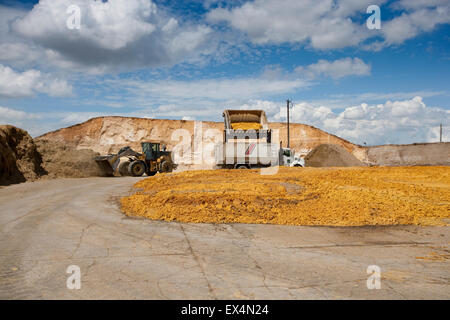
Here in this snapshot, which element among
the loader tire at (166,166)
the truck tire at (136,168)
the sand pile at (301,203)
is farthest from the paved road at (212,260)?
the loader tire at (166,166)

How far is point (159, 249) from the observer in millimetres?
5113

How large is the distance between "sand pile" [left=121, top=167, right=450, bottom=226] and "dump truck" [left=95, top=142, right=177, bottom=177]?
10786 mm

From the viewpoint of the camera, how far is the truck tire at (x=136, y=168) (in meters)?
20.2

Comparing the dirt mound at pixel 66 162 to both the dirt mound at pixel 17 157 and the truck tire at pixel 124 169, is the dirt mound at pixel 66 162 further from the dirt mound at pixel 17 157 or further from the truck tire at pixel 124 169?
the truck tire at pixel 124 169

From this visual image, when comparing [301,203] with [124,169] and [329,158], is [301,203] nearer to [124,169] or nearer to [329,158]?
[124,169]

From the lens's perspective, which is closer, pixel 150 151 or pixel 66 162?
pixel 66 162

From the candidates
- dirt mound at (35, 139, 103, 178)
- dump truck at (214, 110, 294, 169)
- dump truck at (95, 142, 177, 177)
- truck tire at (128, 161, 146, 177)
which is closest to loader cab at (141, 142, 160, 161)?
dump truck at (95, 142, 177, 177)

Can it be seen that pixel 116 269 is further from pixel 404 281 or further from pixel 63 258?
pixel 404 281

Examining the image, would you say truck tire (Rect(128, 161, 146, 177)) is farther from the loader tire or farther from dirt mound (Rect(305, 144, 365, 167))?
dirt mound (Rect(305, 144, 365, 167))

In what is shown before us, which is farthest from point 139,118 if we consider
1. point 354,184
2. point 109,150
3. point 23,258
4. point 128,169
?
point 23,258

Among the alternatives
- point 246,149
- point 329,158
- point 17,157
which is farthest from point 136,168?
point 329,158

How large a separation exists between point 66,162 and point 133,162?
4147 mm

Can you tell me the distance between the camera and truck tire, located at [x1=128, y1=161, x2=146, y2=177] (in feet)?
66.3

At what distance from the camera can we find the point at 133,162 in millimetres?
20344
